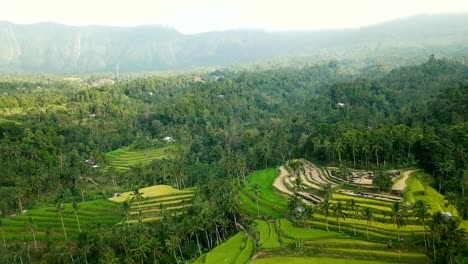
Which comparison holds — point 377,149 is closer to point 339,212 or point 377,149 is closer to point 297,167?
point 297,167

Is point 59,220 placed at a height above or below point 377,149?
below

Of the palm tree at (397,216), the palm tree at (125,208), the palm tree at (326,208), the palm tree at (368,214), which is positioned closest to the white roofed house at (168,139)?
the palm tree at (125,208)

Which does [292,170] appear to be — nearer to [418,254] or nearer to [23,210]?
[418,254]

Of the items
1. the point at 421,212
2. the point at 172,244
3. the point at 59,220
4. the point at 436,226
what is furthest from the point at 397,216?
the point at 59,220

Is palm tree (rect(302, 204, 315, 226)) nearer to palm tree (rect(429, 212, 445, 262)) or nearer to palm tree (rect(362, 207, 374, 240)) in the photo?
palm tree (rect(362, 207, 374, 240))

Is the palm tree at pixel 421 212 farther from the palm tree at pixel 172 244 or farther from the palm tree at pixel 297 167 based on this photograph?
the palm tree at pixel 297 167

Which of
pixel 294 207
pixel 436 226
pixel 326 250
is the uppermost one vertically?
pixel 436 226

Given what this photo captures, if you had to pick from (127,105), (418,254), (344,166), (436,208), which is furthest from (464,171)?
(127,105)
